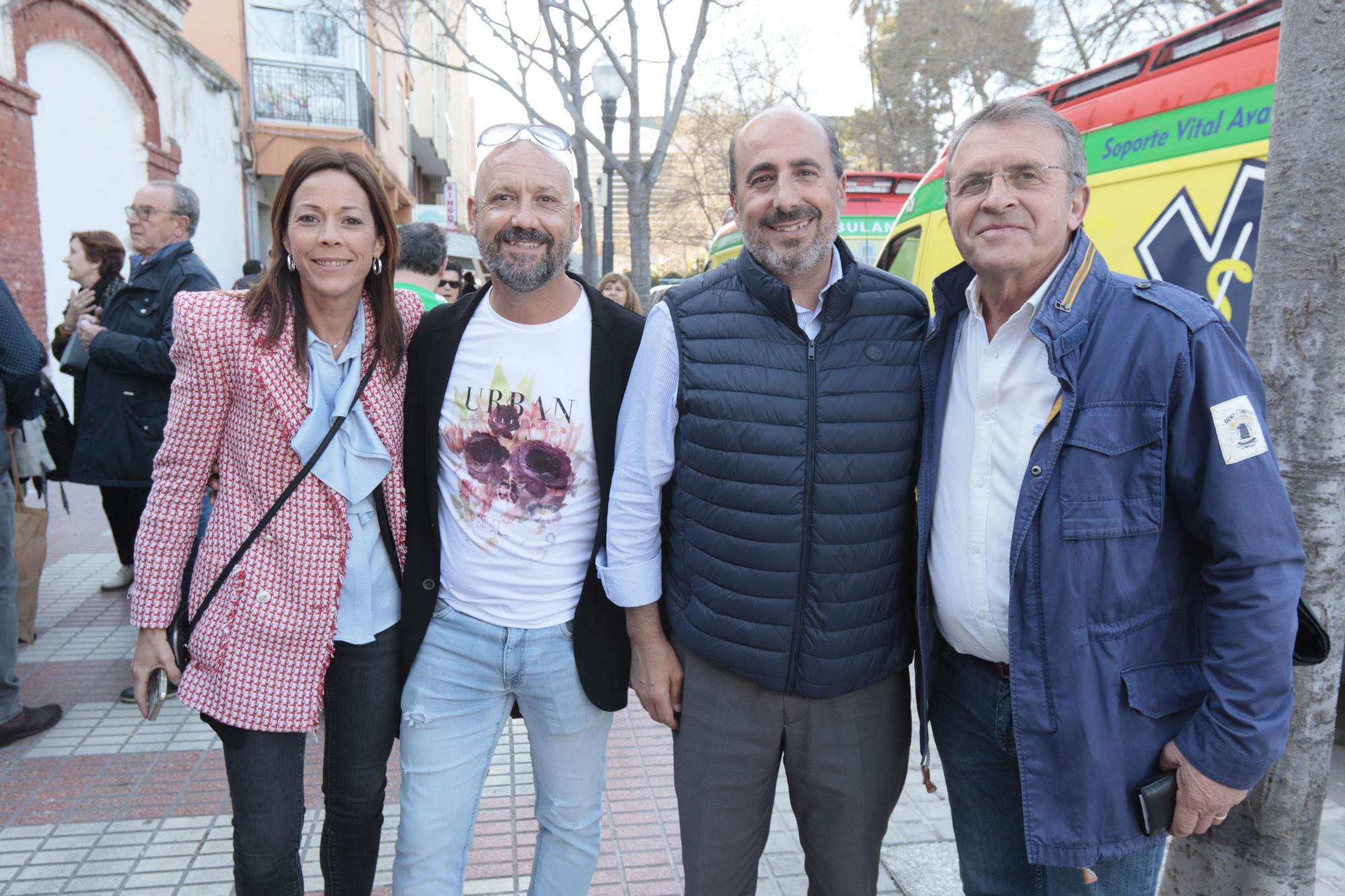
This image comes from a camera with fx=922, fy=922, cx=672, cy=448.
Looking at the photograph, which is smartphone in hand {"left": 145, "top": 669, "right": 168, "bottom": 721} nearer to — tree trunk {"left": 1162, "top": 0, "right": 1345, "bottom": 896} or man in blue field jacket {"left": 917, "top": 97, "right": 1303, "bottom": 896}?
man in blue field jacket {"left": 917, "top": 97, "right": 1303, "bottom": 896}

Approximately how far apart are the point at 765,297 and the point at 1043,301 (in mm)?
580

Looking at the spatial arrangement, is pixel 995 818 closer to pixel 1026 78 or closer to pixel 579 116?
pixel 579 116

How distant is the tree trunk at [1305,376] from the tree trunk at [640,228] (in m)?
11.3

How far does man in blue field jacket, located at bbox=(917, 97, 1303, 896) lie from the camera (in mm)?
1589

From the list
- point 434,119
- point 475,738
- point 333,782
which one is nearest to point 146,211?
point 333,782

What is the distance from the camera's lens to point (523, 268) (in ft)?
7.25

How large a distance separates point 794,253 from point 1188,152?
2626mm

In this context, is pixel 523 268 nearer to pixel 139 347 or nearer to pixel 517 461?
pixel 517 461

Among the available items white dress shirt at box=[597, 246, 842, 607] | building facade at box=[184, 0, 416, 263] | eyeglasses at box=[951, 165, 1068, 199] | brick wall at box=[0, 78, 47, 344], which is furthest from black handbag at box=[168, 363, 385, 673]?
building facade at box=[184, 0, 416, 263]

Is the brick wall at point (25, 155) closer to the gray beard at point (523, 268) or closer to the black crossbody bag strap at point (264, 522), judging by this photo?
the black crossbody bag strap at point (264, 522)

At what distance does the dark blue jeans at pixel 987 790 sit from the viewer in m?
1.88

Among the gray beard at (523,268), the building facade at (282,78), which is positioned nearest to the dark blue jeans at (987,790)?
the gray beard at (523,268)

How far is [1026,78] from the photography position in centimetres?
1580

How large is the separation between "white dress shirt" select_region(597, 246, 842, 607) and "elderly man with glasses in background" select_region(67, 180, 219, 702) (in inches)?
109
